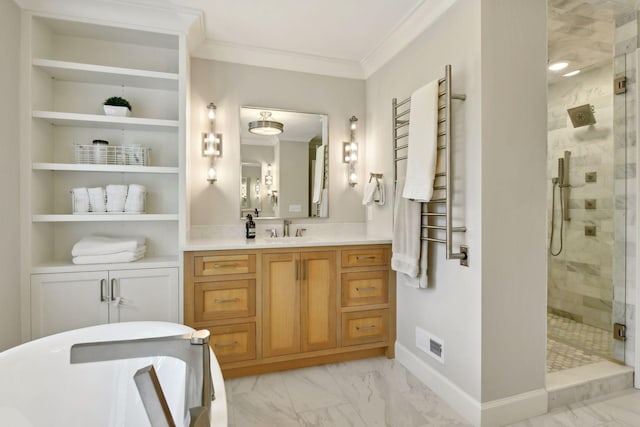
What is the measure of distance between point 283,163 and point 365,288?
1.21 m

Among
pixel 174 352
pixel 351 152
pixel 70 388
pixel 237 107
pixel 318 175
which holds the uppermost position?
pixel 237 107

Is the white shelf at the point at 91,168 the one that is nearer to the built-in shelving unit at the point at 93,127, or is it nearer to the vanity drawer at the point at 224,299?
the built-in shelving unit at the point at 93,127

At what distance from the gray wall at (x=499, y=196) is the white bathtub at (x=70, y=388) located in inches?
53.3

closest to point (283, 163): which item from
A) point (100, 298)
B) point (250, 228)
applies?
Result: point (250, 228)

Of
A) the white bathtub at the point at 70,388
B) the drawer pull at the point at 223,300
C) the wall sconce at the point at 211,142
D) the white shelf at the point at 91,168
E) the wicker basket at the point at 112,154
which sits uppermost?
the wall sconce at the point at 211,142

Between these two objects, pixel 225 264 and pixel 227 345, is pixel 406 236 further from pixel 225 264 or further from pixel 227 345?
pixel 227 345

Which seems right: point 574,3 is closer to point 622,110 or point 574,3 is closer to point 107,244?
point 622,110

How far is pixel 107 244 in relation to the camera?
2.21m

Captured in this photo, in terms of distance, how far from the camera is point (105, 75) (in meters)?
2.28

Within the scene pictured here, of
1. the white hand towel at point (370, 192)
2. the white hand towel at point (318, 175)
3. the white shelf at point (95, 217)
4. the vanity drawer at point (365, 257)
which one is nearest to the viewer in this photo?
the white shelf at point (95, 217)

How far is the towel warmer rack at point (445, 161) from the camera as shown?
187 cm

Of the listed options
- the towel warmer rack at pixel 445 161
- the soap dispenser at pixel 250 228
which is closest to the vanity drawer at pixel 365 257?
the towel warmer rack at pixel 445 161

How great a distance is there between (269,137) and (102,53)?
1291 millimetres

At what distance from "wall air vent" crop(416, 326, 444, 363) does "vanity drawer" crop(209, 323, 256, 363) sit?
1110 mm
